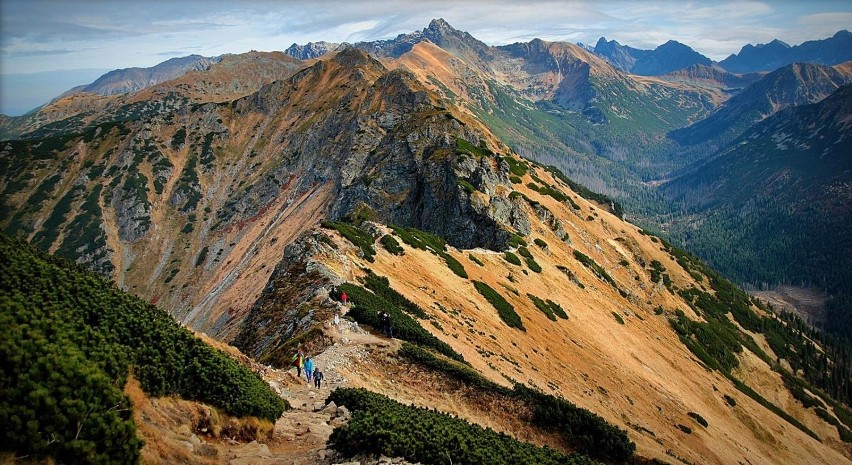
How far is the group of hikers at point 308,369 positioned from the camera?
2473cm

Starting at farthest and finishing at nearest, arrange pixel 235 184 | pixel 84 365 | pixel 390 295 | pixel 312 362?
1. pixel 235 184
2. pixel 390 295
3. pixel 312 362
4. pixel 84 365

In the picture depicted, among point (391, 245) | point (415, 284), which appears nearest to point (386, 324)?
point (415, 284)

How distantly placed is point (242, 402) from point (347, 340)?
14200 millimetres

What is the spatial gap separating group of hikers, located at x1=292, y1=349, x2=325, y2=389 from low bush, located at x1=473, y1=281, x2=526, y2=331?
2570 cm

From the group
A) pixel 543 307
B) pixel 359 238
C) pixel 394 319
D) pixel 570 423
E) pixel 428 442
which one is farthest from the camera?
pixel 543 307

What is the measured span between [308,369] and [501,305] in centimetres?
2948

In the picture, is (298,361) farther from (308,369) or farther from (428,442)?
(428,442)

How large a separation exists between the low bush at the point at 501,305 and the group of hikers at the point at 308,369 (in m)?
25.7

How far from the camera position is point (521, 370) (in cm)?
3825

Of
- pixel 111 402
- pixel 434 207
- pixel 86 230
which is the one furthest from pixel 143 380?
pixel 86 230

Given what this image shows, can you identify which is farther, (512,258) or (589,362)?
(512,258)

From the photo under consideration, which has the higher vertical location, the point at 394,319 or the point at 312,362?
the point at 394,319

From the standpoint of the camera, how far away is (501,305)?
5100cm

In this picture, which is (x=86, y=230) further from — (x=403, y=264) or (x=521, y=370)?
(x=521, y=370)
